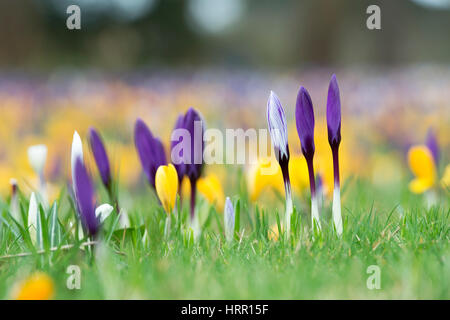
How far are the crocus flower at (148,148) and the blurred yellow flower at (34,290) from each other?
0.52 metres

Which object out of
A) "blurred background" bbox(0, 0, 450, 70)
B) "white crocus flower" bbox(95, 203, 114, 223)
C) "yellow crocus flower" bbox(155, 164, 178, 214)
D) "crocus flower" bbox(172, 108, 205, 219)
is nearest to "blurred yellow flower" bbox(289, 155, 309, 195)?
"crocus flower" bbox(172, 108, 205, 219)

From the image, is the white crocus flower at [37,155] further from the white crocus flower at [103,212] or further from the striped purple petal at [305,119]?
the striped purple petal at [305,119]

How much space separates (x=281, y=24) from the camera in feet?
84.8

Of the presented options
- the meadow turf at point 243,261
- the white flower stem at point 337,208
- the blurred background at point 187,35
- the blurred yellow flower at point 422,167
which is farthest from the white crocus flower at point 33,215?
the blurred background at point 187,35

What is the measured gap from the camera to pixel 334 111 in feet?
4.27

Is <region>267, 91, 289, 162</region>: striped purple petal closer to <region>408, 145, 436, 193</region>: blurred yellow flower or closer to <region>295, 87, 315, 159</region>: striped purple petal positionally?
<region>295, 87, 315, 159</region>: striped purple petal

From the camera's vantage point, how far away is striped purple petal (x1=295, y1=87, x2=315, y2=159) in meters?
1.28

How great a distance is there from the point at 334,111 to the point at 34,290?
2.40 ft

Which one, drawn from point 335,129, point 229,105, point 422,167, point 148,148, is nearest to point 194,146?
point 148,148

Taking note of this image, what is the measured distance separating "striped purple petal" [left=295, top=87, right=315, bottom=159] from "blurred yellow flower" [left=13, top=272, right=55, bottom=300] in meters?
0.63

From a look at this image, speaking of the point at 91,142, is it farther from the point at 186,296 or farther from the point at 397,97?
the point at 397,97

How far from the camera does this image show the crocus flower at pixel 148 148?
60.1 inches
